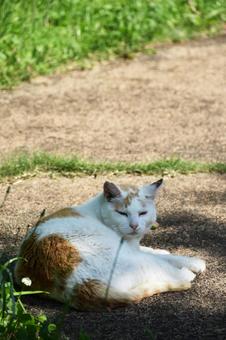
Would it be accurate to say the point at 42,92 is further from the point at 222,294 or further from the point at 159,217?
the point at 222,294

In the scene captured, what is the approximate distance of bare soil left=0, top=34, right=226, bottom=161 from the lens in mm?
7316

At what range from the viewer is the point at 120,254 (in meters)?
4.57

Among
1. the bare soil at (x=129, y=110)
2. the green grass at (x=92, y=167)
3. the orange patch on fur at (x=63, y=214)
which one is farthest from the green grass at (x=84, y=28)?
the orange patch on fur at (x=63, y=214)

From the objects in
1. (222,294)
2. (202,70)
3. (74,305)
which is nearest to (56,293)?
(74,305)

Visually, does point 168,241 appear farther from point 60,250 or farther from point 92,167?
point 92,167

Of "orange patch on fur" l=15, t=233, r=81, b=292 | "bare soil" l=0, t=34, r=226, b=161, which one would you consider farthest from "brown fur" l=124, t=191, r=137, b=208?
"bare soil" l=0, t=34, r=226, b=161

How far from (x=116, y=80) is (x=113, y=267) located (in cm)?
497

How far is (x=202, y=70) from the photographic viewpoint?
364 inches

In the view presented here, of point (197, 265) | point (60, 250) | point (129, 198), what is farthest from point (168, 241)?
point (60, 250)

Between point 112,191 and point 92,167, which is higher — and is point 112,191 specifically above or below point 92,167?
above

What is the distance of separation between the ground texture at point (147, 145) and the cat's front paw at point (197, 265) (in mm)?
38

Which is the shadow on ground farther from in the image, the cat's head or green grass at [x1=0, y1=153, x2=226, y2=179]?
green grass at [x1=0, y1=153, x2=226, y2=179]

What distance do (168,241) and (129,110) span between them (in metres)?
2.93

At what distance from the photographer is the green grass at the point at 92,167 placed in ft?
21.8
